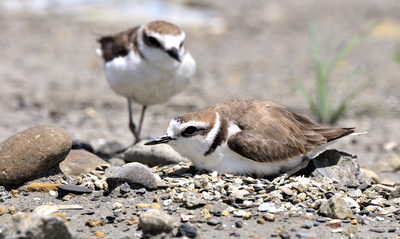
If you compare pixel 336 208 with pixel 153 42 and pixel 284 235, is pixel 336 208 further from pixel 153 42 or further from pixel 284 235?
pixel 153 42

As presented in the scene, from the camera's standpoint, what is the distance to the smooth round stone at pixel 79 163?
447cm

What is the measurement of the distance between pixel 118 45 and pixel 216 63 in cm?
488

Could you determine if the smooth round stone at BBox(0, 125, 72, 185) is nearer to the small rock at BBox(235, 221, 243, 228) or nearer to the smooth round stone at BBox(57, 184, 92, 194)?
the smooth round stone at BBox(57, 184, 92, 194)

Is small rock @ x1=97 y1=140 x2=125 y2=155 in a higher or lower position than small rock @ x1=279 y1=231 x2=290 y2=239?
lower

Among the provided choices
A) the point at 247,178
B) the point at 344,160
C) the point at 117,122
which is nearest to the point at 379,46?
the point at 117,122

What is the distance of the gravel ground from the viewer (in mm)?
6688

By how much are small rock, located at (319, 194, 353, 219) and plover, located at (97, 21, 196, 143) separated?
2.47 m

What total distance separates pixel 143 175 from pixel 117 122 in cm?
391

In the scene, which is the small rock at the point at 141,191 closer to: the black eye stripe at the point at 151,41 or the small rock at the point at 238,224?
the small rock at the point at 238,224

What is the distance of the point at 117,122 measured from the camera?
25.1ft

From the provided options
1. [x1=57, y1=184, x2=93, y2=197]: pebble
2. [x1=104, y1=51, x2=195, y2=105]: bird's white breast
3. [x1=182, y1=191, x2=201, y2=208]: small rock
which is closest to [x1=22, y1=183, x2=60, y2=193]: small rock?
[x1=57, y1=184, x2=93, y2=197]: pebble

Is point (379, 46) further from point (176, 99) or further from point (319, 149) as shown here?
point (319, 149)

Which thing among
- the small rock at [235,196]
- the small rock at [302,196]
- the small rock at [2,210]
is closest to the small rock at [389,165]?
the small rock at [302,196]

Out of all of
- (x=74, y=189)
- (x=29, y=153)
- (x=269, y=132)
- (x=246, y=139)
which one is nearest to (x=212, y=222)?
(x=246, y=139)
